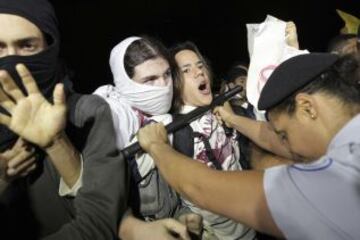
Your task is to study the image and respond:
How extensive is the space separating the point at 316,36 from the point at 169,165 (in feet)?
19.2

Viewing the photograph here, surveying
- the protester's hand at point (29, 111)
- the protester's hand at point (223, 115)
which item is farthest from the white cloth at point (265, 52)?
the protester's hand at point (29, 111)

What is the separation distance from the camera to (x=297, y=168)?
4.22ft

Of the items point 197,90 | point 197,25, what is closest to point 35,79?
point 197,90

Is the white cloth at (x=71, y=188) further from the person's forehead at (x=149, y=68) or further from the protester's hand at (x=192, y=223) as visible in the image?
the person's forehead at (x=149, y=68)

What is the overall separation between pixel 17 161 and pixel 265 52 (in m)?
1.51

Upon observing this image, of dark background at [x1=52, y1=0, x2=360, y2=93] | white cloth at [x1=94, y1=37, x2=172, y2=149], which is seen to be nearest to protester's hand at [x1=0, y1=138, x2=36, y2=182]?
white cloth at [x1=94, y1=37, x2=172, y2=149]

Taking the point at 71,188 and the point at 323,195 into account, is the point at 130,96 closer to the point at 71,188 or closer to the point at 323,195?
the point at 71,188

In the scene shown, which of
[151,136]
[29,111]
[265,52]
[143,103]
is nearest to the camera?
[29,111]

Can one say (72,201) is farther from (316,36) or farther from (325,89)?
(316,36)

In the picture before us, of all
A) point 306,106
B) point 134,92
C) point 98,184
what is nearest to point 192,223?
point 98,184

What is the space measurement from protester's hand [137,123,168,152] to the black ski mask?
0.47 meters

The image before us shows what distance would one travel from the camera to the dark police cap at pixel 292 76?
1.47 m

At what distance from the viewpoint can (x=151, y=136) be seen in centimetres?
171

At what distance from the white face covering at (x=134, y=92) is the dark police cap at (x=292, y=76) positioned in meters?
0.66
